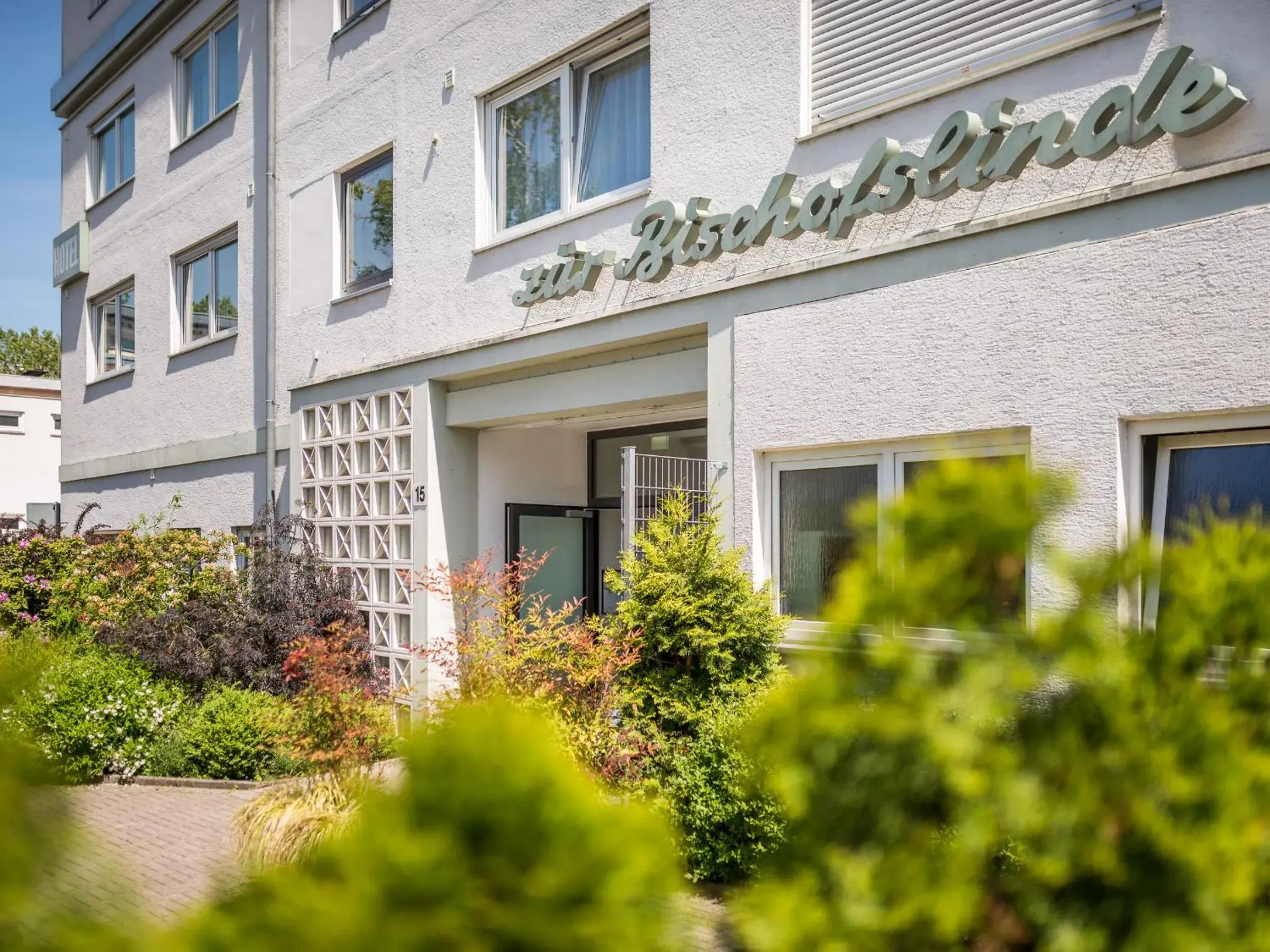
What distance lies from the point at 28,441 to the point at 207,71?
24.8 metres

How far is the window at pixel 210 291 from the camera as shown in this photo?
1552 centimetres

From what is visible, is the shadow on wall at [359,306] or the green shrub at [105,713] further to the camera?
the shadow on wall at [359,306]

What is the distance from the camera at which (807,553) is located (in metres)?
7.93

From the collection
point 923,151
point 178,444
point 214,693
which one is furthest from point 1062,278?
point 178,444

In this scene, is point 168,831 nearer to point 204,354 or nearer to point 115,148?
point 204,354

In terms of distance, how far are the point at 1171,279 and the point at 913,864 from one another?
508cm

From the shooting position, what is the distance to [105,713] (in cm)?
982

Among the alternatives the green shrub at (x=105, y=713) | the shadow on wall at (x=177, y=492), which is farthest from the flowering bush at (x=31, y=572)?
the green shrub at (x=105, y=713)

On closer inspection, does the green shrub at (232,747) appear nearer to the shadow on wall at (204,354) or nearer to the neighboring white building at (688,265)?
the neighboring white building at (688,265)

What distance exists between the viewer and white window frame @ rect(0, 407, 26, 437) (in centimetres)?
3647

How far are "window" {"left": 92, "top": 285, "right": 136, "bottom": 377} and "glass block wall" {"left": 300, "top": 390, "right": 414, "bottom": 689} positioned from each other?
6.62 m

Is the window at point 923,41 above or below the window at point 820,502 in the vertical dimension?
above

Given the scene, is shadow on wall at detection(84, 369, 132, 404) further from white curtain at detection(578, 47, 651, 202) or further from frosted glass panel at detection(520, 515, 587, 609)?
white curtain at detection(578, 47, 651, 202)

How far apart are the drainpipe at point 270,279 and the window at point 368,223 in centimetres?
149
